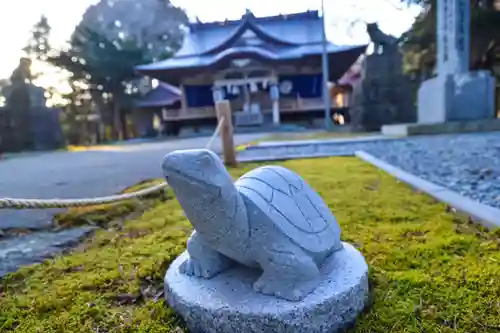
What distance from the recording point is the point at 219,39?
22.1m

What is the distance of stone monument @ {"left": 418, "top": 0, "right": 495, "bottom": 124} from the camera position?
792 cm

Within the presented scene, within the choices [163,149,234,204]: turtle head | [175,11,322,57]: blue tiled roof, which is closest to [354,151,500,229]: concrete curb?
[163,149,234,204]: turtle head

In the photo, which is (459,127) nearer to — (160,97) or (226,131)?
(226,131)

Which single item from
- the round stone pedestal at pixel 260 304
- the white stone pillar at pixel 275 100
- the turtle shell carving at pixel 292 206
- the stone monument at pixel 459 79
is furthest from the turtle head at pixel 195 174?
the white stone pillar at pixel 275 100

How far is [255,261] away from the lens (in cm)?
119

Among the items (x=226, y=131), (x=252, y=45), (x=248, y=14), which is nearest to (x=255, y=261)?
(x=226, y=131)

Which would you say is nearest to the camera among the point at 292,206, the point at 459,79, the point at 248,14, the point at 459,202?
the point at 292,206

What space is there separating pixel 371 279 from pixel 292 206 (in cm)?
Result: 42

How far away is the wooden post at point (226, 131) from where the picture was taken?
4.57 m

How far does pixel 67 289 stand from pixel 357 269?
1026mm

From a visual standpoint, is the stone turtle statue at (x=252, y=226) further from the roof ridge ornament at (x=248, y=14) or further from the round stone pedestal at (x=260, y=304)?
the roof ridge ornament at (x=248, y=14)

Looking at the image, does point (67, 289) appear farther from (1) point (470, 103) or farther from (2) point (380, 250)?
(1) point (470, 103)

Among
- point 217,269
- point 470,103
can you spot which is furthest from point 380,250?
point 470,103

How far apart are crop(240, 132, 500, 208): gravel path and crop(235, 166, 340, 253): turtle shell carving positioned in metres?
1.44
